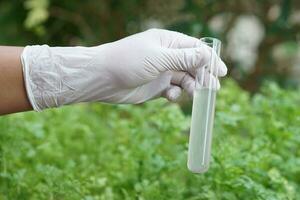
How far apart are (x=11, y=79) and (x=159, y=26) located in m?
2.52

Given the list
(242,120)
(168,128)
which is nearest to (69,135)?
(168,128)

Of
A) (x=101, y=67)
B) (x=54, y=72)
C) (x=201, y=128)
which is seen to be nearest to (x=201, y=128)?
(x=201, y=128)

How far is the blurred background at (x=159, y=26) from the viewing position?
3.84 m

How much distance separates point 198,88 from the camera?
155 centimetres

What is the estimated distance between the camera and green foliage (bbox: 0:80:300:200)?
170 centimetres

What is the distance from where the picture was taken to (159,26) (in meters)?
4.04

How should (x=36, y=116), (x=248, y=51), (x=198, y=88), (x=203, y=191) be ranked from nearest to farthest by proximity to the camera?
(x=198, y=88)
(x=203, y=191)
(x=36, y=116)
(x=248, y=51)

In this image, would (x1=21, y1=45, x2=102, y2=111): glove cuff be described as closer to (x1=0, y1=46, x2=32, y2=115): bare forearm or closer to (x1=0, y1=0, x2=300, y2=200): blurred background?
(x1=0, y1=46, x2=32, y2=115): bare forearm

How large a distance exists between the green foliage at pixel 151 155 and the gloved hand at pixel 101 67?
233 mm

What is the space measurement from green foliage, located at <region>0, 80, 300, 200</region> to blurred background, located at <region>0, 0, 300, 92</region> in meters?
1.45

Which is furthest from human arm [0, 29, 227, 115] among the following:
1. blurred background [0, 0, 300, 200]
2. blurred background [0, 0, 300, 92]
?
blurred background [0, 0, 300, 92]

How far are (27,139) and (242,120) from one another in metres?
0.75

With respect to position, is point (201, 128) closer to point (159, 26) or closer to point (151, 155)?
point (151, 155)

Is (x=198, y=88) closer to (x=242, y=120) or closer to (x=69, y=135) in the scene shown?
(x=242, y=120)
